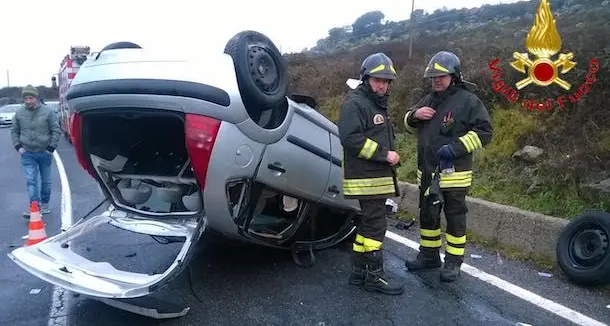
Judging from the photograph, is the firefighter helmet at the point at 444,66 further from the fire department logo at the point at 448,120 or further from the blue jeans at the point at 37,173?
the blue jeans at the point at 37,173

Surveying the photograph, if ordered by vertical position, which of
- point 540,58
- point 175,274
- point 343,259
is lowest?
point 343,259

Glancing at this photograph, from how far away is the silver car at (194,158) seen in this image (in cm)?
298

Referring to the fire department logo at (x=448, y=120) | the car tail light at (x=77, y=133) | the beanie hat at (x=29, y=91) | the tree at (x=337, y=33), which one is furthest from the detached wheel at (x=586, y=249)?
the tree at (x=337, y=33)

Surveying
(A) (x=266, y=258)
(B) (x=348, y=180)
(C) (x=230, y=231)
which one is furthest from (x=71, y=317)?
(B) (x=348, y=180)

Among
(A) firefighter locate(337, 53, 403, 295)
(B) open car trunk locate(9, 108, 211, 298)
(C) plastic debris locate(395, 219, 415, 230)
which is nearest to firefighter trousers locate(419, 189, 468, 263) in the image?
(A) firefighter locate(337, 53, 403, 295)

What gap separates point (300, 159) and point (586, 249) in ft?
7.10

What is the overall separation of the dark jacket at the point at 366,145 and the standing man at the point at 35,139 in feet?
13.8

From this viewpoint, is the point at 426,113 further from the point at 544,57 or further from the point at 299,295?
the point at 544,57

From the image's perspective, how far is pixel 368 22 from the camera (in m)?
48.0

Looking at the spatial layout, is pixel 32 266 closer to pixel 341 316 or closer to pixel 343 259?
pixel 341 316

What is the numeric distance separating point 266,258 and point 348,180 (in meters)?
1.10

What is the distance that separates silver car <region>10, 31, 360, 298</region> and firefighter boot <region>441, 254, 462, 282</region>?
0.85 m

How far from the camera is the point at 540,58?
680 cm

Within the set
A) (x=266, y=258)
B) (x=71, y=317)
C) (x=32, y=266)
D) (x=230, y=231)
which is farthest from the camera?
(x=266, y=258)
